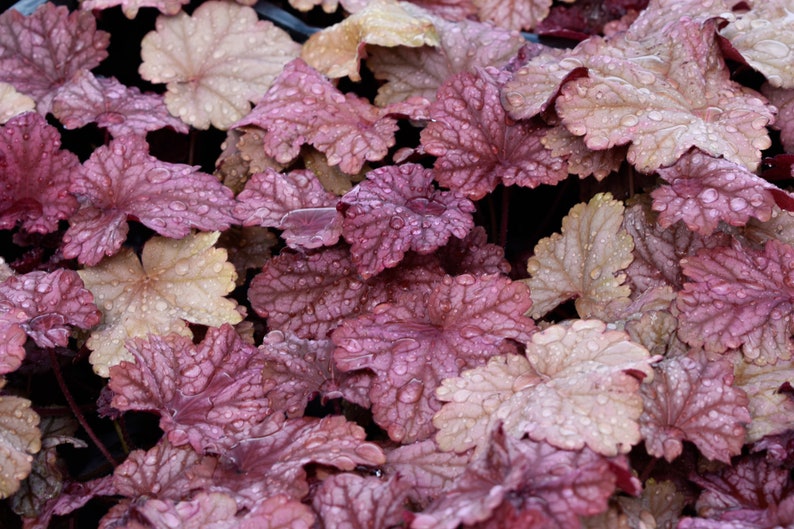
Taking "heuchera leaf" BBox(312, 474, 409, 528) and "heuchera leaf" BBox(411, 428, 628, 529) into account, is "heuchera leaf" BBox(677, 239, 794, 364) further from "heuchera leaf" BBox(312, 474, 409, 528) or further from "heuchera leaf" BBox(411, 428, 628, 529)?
"heuchera leaf" BBox(312, 474, 409, 528)

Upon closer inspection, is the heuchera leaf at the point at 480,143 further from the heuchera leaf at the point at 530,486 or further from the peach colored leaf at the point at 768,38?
the heuchera leaf at the point at 530,486

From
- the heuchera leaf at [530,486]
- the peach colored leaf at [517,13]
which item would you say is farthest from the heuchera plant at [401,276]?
the peach colored leaf at [517,13]

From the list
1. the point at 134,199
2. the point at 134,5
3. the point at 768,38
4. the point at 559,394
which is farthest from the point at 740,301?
the point at 134,5

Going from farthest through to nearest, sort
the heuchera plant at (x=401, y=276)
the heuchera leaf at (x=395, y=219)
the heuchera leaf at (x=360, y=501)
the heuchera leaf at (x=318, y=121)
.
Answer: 1. the heuchera leaf at (x=318, y=121)
2. the heuchera leaf at (x=395, y=219)
3. the heuchera plant at (x=401, y=276)
4. the heuchera leaf at (x=360, y=501)

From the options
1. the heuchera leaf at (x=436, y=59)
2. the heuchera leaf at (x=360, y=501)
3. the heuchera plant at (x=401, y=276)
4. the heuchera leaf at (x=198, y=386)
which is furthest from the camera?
the heuchera leaf at (x=436, y=59)

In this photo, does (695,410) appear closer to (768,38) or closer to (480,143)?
(480,143)

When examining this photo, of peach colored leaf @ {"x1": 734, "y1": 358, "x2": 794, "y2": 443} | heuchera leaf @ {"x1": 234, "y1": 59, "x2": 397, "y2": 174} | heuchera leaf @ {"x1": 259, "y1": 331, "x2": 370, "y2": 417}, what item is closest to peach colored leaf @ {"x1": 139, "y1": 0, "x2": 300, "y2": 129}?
heuchera leaf @ {"x1": 234, "y1": 59, "x2": 397, "y2": 174}

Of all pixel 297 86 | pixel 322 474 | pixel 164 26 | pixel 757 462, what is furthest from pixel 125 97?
pixel 757 462
